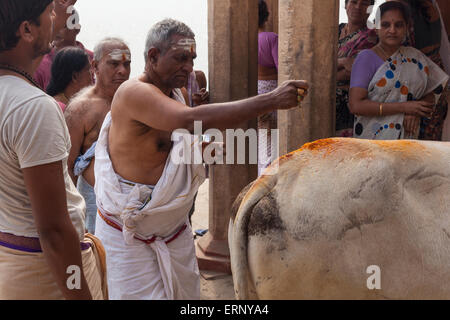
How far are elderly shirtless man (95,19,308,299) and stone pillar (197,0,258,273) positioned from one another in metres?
1.08

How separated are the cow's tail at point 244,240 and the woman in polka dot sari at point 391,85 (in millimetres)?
1907

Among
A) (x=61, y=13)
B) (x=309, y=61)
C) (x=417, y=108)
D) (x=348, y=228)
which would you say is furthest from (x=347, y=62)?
(x=348, y=228)

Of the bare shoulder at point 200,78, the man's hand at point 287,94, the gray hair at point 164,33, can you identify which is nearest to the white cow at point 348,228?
the man's hand at point 287,94

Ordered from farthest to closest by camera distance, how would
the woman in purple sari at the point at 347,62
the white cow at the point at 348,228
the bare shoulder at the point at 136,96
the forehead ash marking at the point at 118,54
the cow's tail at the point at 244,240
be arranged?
the woman in purple sari at the point at 347,62 → the forehead ash marking at the point at 118,54 → the bare shoulder at the point at 136,96 → the cow's tail at the point at 244,240 → the white cow at the point at 348,228

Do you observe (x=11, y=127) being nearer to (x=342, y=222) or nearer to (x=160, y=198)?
(x=342, y=222)

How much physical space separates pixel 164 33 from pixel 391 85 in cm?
161

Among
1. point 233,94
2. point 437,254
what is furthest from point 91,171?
point 437,254

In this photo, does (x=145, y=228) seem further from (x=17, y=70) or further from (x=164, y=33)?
(x=17, y=70)

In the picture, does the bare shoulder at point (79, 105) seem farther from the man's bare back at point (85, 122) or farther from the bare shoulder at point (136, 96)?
the bare shoulder at point (136, 96)

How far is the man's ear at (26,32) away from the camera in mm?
1504

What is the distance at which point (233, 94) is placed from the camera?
12.3 ft

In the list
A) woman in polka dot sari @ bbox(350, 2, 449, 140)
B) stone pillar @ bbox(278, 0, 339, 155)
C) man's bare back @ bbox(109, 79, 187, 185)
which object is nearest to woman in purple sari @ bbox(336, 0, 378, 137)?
woman in polka dot sari @ bbox(350, 2, 449, 140)

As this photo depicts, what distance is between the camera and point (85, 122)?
Result: 10.6 ft
